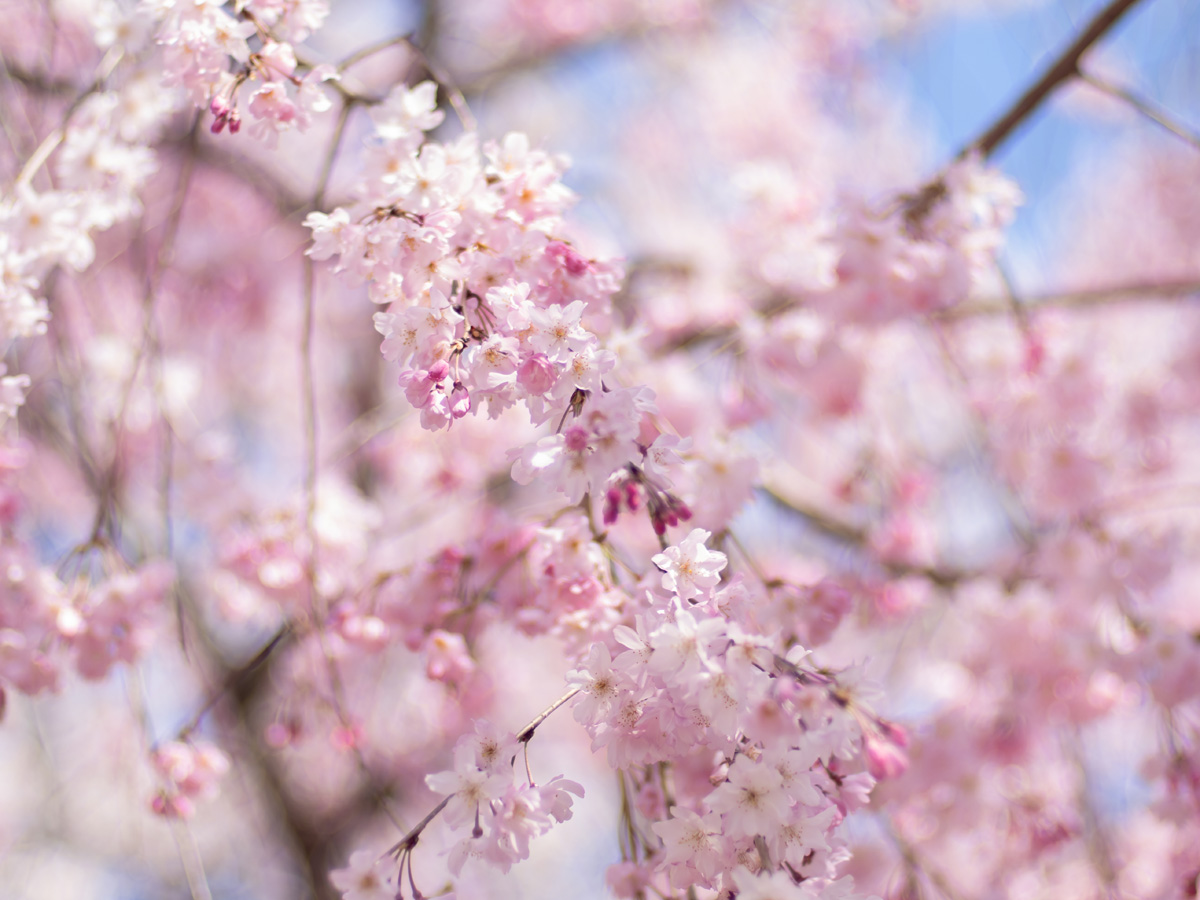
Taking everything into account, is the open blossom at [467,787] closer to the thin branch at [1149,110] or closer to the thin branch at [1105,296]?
the thin branch at [1149,110]

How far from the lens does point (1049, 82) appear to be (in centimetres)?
206

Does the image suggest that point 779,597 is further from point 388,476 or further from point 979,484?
point 979,484

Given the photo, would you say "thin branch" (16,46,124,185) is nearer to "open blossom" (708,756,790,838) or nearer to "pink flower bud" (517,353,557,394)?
"pink flower bud" (517,353,557,394)

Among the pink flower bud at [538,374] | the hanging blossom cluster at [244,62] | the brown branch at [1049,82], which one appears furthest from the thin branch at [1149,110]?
the hanging blossom cluster at [244,62]

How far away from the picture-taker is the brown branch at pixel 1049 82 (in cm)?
191

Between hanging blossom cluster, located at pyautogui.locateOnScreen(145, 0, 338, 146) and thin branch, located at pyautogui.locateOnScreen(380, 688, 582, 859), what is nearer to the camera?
thin branch, located at pyautogui.locateOnScreen(380, 688, 582, 859)

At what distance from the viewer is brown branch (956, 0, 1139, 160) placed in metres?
1.91

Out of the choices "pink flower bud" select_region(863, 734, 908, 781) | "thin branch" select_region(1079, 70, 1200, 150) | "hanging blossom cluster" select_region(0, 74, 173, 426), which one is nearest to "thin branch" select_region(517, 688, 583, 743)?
"pink flower bud" select_region(863, 734, 908, 781)

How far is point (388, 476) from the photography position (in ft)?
10.4

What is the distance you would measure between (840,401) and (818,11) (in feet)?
9.70

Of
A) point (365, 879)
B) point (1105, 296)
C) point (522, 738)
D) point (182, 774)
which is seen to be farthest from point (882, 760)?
point (1105, 296)

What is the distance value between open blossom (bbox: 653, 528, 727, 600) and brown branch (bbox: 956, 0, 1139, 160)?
139cm

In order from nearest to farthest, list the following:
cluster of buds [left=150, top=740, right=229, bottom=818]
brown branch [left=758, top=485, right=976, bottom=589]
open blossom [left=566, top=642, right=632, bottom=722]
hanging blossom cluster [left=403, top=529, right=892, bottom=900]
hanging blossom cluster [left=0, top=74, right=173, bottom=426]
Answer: hanging blossom cluster [left=403, top=529, right=892, bottom=900]
open blossom [left=566, top=642, right=632, bottom=722]
hanging blossom cluster [left=0, top=74, right=173, bottom=426]
cluster of buds [left=150, top=740, right=229, bottom=818]
brown branch [left=758, top=485, right=976, bottom=589]

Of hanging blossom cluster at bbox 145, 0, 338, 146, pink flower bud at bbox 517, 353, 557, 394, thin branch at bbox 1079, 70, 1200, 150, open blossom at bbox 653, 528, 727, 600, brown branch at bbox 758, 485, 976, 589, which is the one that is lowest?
brown branch at bbox 758, 485, 976, 589
